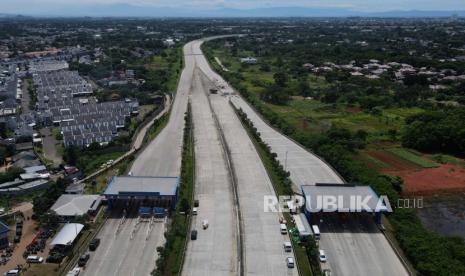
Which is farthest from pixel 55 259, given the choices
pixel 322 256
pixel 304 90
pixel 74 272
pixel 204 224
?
pixel 304 90

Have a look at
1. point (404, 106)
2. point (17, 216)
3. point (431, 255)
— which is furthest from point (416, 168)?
point (17, 216)

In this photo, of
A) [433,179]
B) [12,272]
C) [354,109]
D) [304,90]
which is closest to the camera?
[12,272]

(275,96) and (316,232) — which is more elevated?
(275,96)

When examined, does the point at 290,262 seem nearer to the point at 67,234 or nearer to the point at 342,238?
the point at 342,238

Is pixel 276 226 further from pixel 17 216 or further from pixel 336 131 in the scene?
pixel 336 131

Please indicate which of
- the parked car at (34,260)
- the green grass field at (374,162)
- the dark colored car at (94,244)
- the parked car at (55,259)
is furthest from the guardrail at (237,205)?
the green grass field at (374,162)
